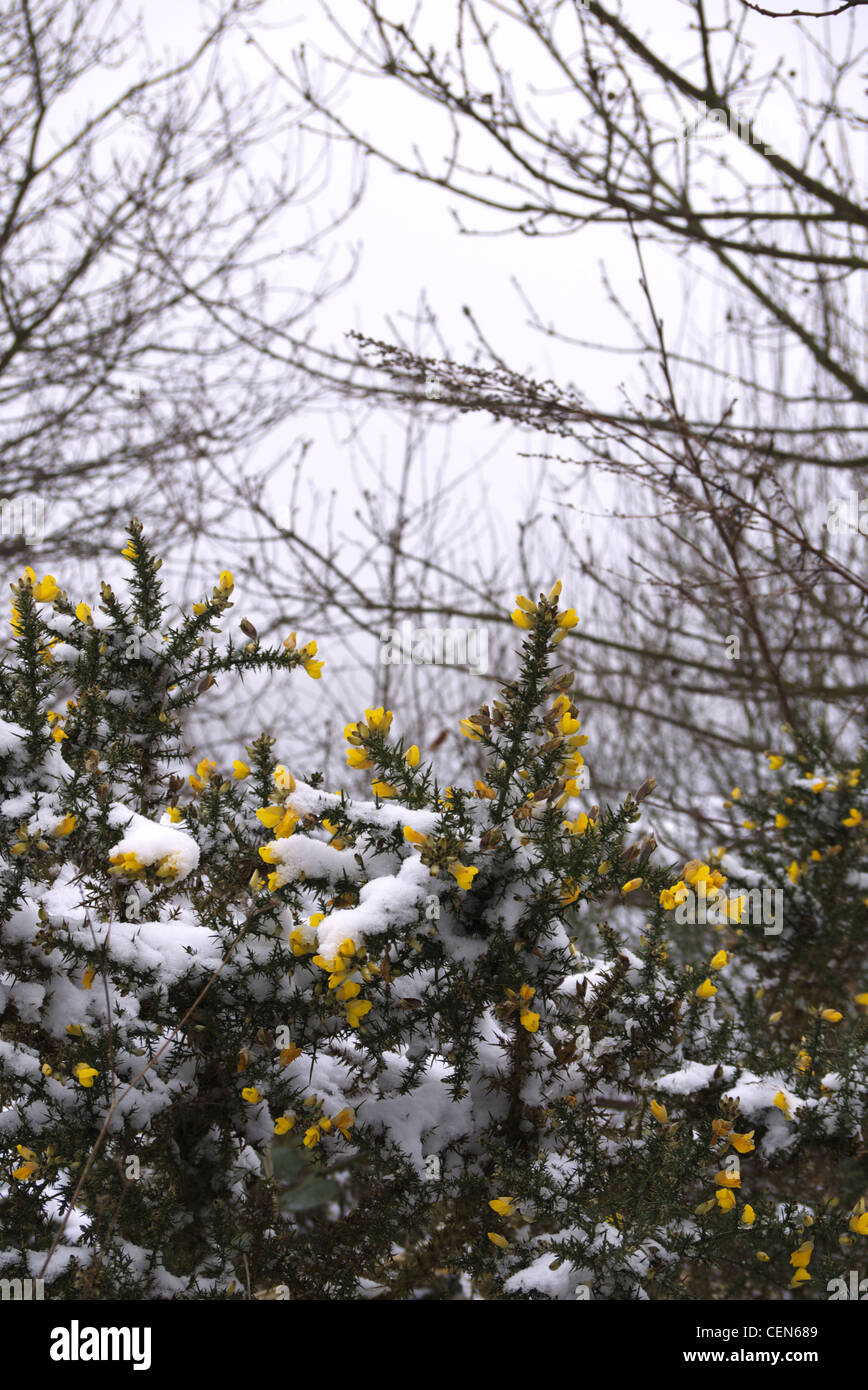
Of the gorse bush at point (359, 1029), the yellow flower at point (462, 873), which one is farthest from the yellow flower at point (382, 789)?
the yellow flower at point (462, 873)

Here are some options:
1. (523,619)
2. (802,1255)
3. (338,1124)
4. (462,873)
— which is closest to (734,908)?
(462,873)

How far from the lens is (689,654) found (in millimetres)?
7680

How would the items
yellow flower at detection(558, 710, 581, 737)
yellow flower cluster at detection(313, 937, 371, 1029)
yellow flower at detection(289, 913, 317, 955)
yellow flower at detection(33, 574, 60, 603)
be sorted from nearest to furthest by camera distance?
yellow flower cluster at detection(313, 937, 371, 1029)
yellow flower at detection(289, 913, 317, 955)
yellow flower at detection(558, 710, 581, 737)
yellow flower at detection(33, 574, 60, 603)

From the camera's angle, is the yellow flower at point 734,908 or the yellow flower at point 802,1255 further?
the yellow flower at point 802,1255

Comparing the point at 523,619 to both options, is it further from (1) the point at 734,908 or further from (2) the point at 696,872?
(1) the point at 734,908

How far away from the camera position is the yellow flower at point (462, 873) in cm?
167

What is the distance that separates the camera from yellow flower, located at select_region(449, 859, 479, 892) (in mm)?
1671

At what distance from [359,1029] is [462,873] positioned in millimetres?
416

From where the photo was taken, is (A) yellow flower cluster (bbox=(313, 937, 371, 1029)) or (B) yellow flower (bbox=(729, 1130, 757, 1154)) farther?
(B) yellow flower (bbox=(729, 1130, 757, 1154))

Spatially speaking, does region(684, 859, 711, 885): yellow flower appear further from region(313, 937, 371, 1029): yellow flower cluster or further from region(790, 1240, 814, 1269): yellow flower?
region(790, 1240, 814, 1269): yellow flower

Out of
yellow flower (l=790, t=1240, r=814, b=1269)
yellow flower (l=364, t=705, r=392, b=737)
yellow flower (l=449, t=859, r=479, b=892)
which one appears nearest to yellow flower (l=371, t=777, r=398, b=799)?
yellow flower (l=364, t=705, r=392, b=737)

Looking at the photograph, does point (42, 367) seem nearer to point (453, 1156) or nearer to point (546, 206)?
point (546, 206)

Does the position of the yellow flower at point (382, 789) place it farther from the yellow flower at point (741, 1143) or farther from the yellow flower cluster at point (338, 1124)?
the yellow flower at point (741, 1143)

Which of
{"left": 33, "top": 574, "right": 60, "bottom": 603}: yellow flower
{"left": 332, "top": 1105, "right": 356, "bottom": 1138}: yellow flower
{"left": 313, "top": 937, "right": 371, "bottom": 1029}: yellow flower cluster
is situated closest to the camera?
{"left": 313, "top": 937, "right": 371, "bottom": 1029}: yellow flower cluster
